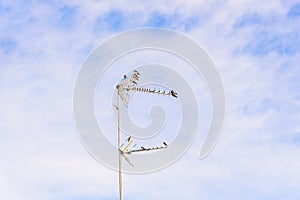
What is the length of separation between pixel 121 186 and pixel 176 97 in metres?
10.2

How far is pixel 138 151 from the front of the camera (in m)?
83.1

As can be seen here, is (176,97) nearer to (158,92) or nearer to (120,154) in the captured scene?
(158,92)

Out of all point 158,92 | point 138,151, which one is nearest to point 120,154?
point 138,151

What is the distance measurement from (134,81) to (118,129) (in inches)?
196

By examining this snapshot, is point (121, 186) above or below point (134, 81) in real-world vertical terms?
below

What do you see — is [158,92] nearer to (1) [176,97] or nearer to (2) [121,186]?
(1) [176,97]

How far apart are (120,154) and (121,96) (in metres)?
5.64

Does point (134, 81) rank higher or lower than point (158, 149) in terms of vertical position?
higher

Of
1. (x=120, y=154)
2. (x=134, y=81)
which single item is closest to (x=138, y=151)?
(x=120, y=154)

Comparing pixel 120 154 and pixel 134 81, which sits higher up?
pixel 134 81

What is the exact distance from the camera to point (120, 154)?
273 feet

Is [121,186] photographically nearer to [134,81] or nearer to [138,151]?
[138,151]

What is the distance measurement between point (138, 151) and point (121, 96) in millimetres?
5612

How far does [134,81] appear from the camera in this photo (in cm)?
8444
